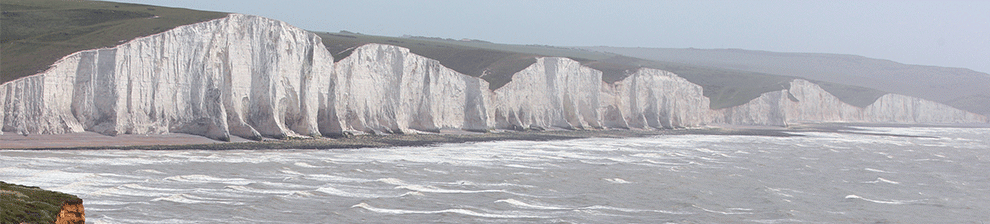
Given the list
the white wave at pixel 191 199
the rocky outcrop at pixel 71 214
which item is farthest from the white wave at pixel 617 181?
the rocky outcrop at pixel 71 214

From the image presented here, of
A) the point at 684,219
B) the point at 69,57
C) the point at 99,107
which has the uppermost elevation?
the point at 69,57

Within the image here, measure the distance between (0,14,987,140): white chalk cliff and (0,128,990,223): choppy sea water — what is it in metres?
4.97

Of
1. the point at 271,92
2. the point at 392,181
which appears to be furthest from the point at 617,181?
the point at 271,92

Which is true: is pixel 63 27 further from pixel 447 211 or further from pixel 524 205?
pixel 524 205

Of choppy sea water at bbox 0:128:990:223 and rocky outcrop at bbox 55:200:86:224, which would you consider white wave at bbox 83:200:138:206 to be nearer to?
choppy sea water at bbox 0:128:990:223

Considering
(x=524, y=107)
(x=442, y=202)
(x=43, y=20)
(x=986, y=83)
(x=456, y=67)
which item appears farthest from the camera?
(x=986, y=83)

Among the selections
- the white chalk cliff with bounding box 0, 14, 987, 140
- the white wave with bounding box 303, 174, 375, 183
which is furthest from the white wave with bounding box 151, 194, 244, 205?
the white chalk cliff with bounding box 0, 14, 987, 140

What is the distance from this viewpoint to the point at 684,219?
16.0m

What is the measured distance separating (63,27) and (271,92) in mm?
9316

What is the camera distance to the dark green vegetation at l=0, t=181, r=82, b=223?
24.0 feet

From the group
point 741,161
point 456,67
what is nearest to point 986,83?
point 456,67

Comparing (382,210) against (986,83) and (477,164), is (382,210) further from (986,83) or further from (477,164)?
(986,83)

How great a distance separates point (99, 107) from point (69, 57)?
7.31ft

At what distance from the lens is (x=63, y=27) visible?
33.3 m
